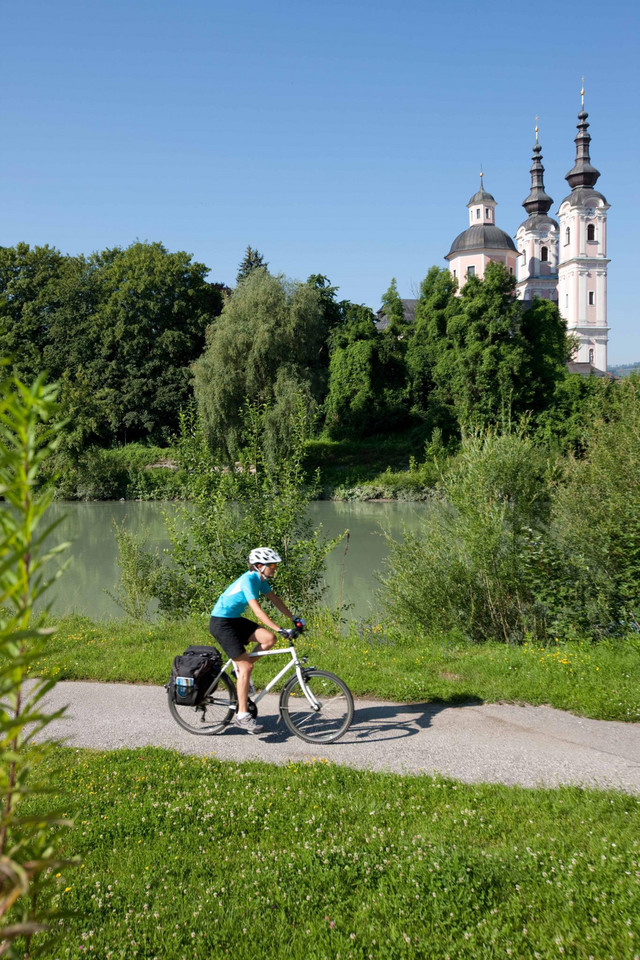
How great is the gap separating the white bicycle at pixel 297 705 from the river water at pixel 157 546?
170cm

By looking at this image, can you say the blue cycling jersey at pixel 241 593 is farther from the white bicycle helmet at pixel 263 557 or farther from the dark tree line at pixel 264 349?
the dark tree line at pixel 264 349

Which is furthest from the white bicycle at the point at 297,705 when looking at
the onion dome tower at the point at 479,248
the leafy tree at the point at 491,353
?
the onion dome tower at the point at 479,248

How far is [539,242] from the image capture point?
9244 centimetres

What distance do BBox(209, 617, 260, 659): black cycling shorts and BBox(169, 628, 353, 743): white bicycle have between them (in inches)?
5.8

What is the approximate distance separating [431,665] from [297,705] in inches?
85.3

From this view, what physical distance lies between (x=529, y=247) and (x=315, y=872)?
97.4 meters

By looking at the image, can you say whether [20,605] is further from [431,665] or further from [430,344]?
[430,344]

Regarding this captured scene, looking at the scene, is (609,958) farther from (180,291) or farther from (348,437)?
(180,291)

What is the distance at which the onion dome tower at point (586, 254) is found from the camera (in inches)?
3268

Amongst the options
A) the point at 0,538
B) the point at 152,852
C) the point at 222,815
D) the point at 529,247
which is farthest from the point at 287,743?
the point at 529,247

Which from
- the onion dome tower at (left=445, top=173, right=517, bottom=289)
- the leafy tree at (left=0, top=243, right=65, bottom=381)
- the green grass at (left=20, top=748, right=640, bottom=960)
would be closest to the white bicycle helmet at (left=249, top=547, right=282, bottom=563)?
the green grass at (left=20, top=748, right=640, bottom=960)

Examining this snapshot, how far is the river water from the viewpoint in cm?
1659

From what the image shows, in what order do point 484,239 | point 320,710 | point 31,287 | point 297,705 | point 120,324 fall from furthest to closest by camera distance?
point 484,239 → point 31,287 → point 120,324 → point 297,705 → point 320,710

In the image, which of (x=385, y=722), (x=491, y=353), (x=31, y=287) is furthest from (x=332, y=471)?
(x=385, y=722)
